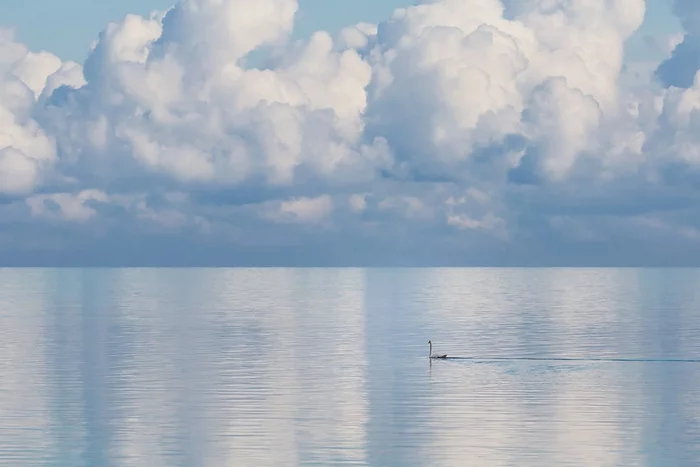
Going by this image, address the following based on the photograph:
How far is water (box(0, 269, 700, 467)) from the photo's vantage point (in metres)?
55.1

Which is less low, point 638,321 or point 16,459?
point 638,321

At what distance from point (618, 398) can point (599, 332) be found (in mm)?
55732

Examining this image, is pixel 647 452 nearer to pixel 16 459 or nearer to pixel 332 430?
pixel 332 430

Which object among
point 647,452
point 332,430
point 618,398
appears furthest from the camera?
point 618,398

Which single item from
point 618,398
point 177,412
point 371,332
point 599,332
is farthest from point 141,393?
point 599,332

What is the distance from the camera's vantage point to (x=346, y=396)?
73.6 m

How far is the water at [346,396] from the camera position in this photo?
5512cm

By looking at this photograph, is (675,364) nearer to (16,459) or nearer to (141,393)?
(141,393)

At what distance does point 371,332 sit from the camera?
423ft

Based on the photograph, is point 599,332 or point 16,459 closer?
point 16,459

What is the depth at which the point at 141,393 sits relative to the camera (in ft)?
246

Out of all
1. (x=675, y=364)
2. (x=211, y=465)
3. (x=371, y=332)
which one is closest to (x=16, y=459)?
(x=211, y=465)

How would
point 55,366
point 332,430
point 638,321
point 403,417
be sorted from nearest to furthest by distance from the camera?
point 332,430
point 403,417
point 55,366
point 638,321

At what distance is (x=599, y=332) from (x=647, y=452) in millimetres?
73855
